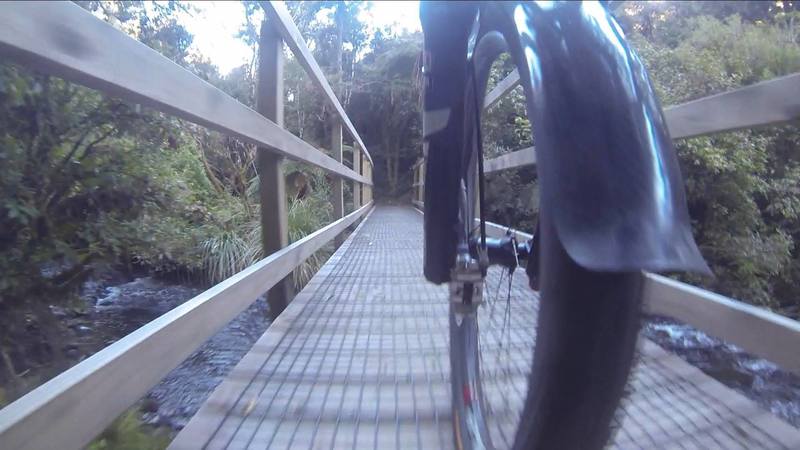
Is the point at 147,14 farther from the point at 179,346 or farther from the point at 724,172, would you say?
the point at 724,172

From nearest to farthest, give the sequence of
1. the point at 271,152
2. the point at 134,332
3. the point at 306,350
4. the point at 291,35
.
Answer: the point at 134,332, the point at 306,350, the point at 271,152, the point at 291,35

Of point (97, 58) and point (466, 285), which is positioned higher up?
point (97, 58)

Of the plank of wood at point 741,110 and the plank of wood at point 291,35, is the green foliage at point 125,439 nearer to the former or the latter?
the plank of wood at point 291,35

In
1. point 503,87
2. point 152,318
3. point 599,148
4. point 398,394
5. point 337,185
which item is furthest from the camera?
point 337,185

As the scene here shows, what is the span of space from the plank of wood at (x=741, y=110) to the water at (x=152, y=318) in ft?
5.43

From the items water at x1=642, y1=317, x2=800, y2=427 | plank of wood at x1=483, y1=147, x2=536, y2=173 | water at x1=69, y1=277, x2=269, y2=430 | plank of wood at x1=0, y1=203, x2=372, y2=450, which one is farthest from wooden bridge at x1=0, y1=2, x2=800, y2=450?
water at x1=642, y1=317, x2=800, y2=427

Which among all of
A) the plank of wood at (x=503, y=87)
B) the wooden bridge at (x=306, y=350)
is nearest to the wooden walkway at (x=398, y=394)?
the wooden bridge at (x=306, y=350)

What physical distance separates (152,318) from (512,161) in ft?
6.80

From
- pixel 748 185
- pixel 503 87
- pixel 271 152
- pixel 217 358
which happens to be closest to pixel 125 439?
pixel 271 152

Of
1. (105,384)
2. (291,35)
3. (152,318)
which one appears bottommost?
(152,318)

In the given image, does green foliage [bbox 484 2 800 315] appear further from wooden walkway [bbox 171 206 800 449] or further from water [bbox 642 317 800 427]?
wooden walkway [bbox 171 206 800 449]

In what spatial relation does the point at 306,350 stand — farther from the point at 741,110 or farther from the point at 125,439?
the point at 741,110

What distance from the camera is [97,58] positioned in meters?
0.77

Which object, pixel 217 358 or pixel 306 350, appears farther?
pixel 217 358
